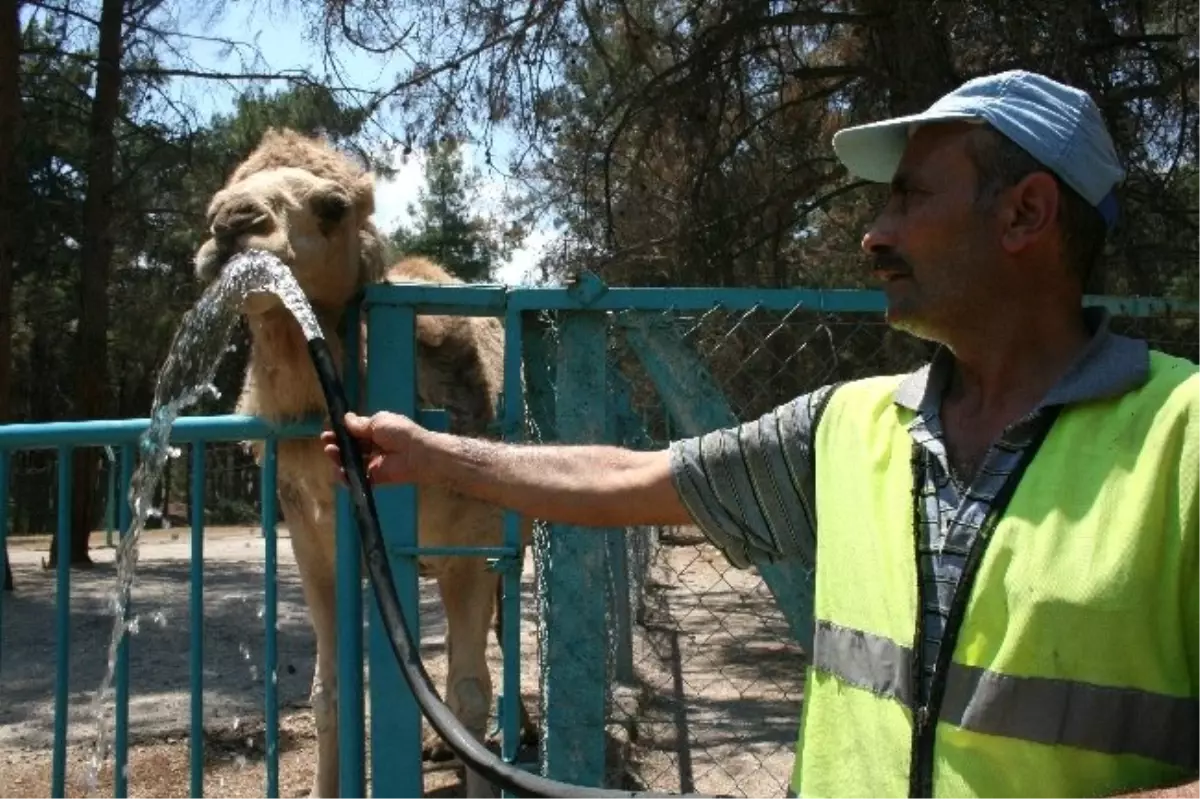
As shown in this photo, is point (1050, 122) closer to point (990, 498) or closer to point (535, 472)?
point (990, 498)

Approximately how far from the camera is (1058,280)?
2039 millimetres

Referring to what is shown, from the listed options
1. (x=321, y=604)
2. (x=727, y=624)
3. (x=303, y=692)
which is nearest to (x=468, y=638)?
(x=321, y=604)

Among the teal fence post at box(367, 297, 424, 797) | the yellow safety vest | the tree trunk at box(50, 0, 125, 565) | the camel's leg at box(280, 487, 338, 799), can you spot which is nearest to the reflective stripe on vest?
the yellow safety vest

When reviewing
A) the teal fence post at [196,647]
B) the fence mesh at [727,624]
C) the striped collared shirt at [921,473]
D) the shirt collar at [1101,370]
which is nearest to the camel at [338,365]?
the teal fence post at [196,647]

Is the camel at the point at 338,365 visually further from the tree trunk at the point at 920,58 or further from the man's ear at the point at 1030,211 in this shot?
the tree trunk at the point at 920,58

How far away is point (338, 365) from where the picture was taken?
357 centimetres

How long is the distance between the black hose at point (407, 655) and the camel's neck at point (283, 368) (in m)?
0.83

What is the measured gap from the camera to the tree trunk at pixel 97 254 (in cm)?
1411

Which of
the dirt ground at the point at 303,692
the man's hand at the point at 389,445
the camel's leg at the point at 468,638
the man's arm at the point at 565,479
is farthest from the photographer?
the dirt ground at the point at 303,692

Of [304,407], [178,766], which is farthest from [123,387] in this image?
[304,407]

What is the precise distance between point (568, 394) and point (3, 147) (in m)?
11.1

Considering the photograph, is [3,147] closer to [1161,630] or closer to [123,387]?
[1161,630]

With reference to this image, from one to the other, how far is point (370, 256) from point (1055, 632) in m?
2.85

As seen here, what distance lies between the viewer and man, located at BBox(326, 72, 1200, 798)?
1701 mm
